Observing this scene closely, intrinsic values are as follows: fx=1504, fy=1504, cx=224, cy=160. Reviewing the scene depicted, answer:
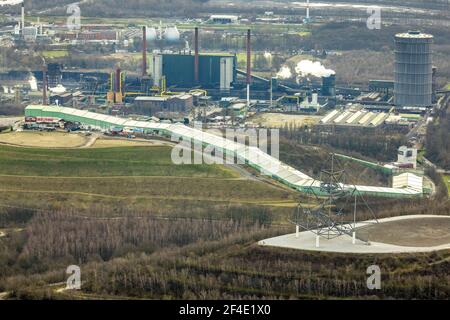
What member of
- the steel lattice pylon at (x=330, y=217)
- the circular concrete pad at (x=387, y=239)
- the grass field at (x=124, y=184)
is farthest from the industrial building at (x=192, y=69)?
the circular concrete pad at (x=387, y=239)

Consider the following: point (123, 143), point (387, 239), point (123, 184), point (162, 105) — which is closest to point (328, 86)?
point (162, 105)

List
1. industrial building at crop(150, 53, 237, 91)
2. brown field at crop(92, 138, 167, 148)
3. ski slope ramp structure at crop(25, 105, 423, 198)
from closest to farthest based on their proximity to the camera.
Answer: ski slope ramp structure at crop(25, 105, 423, 198) < brown field at crop(92, 138, 167, 148) < industrial building at crop(150, 53, 237, 91)

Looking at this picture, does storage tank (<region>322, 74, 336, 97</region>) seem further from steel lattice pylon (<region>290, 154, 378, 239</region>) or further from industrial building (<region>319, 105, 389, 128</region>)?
steel lattice pylon (<region>290, 154, 378, 239</region>)

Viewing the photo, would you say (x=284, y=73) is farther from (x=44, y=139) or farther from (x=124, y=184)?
(x=124, y=184)

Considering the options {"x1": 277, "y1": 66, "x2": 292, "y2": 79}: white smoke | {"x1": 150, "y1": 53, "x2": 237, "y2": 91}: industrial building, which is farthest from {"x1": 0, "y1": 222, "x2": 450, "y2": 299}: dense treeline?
{"x1": 277, "y1": 66, "x2": 292, "y2": 79}: white smoke

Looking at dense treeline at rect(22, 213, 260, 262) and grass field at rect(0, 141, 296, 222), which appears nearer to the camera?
dense treeline at rect(22, 213, 260, 262)

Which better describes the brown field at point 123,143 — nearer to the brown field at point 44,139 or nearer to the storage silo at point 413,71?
the brown field at point 44,139


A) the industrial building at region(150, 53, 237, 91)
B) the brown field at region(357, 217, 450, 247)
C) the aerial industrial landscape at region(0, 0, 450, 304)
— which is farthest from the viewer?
the industrial building at region(150, 53, 237, 91)
